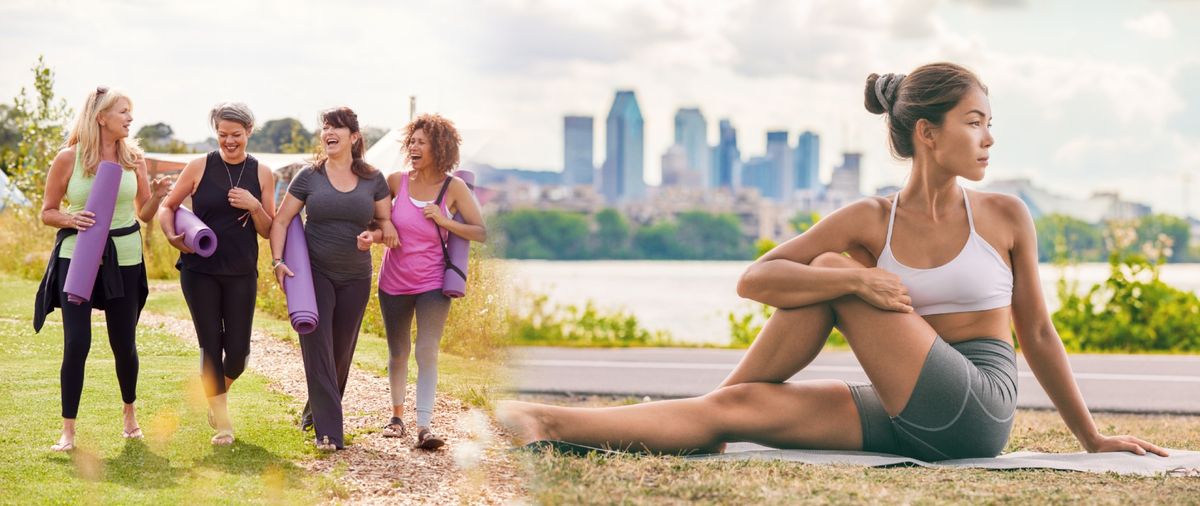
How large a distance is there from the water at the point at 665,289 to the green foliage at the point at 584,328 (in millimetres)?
123

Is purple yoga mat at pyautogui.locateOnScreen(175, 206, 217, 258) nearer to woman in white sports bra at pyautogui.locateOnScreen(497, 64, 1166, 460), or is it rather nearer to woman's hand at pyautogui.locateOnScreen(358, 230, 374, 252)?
woman's hand at pyautogui.locateOnScreen(358, 230, 374, 252)

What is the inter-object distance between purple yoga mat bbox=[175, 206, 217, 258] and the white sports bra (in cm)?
281

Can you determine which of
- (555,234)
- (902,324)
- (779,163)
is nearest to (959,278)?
(902,324)

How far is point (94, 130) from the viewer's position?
501 cm

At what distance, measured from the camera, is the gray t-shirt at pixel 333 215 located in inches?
195

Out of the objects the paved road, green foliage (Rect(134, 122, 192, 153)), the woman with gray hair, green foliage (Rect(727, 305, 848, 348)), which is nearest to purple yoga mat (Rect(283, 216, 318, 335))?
the woman with gray hair

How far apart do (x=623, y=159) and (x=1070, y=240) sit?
6.62 m

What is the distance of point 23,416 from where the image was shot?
5.82 meters

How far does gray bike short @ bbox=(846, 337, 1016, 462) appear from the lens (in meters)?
3.53

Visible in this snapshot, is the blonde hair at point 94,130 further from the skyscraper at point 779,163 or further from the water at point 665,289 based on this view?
the skyscraper at point 779,163

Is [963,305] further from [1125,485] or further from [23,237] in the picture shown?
[23,237]

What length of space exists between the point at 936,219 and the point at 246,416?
374 cm

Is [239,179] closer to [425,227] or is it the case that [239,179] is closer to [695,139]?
[425,227]

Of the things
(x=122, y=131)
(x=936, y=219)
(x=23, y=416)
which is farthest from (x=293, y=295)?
(x=936, y=219)
